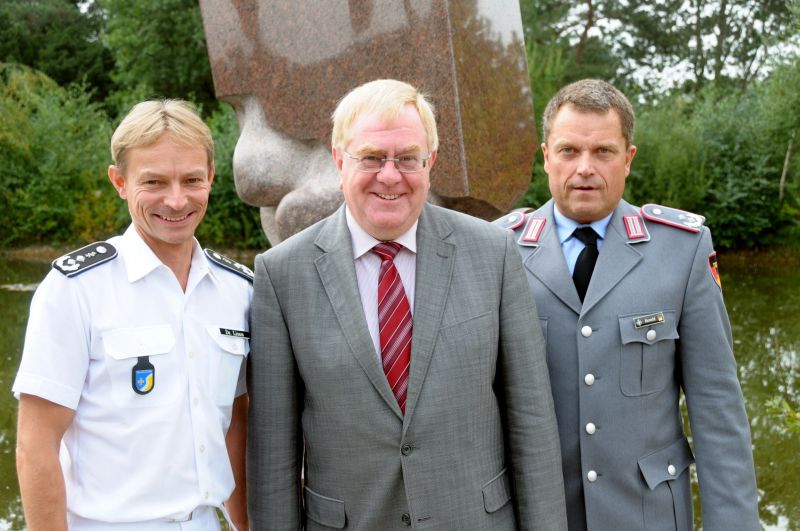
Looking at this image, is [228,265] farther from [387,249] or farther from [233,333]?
[387,249]

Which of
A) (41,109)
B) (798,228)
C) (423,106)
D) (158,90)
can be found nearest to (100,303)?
Answer: (423,106)

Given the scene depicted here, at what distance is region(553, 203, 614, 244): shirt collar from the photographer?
2.21m

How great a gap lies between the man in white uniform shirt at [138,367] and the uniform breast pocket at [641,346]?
931 millimetres

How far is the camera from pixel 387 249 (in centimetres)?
198

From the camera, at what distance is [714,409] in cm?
206

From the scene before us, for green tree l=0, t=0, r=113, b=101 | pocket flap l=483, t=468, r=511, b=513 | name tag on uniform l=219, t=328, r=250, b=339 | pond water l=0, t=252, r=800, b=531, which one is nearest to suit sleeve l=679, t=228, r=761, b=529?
pocket flap l=483, t=468, r=511, b=513

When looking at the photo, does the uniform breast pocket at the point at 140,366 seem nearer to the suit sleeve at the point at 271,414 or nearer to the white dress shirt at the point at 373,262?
the suit sleeve at the point at 271,414

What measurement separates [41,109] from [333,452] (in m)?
16.0

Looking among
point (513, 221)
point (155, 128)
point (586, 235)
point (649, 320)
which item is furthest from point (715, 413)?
point (155, 128)

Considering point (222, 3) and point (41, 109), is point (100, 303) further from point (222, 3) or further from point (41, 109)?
point (41, 109)

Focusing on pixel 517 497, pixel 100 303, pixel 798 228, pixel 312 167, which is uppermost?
pixel 312 167

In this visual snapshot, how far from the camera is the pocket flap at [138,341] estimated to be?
71.7 inches

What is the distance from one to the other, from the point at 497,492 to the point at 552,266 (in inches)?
23.2

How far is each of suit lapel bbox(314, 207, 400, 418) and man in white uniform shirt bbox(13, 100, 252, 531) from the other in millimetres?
272
